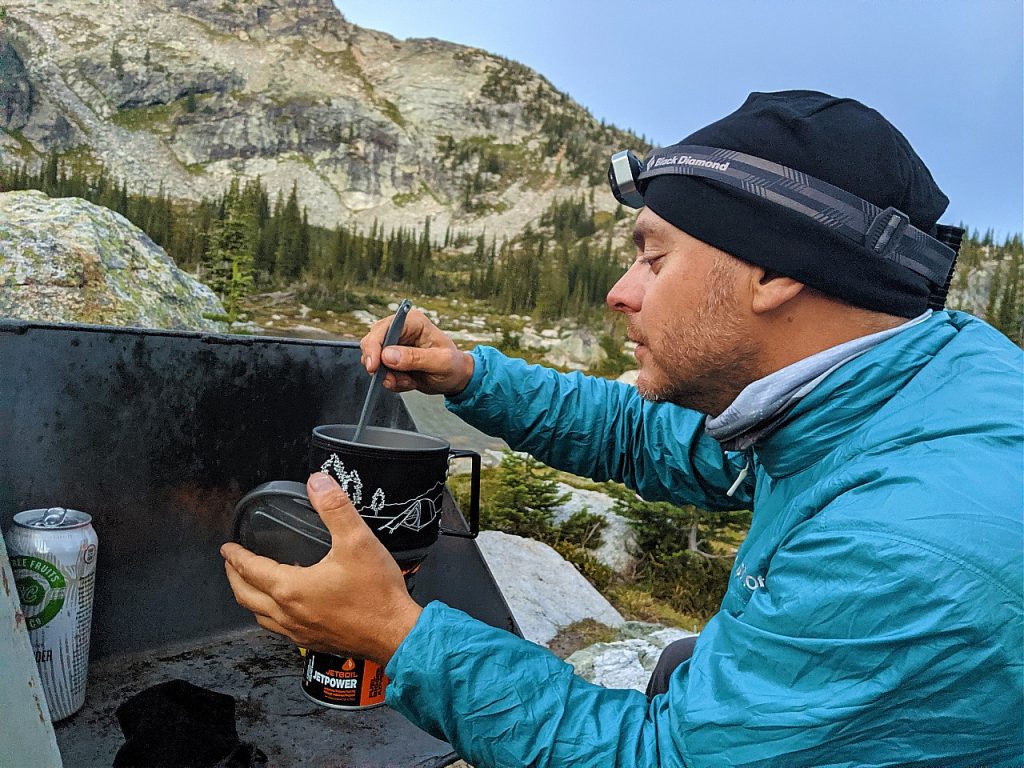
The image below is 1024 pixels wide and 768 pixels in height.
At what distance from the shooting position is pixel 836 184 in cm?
152

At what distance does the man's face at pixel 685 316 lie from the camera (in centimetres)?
165

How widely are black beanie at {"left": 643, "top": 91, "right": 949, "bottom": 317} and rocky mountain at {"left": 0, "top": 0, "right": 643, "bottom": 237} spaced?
8602 centimetres

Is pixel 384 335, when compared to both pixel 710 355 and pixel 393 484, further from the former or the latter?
pixel 710 355

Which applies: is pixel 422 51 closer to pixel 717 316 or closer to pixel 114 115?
pixel 114 115

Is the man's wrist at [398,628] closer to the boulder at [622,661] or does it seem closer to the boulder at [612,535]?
the boulder at [622,661]

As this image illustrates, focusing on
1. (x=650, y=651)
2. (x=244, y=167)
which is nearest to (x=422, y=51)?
(x=244, y=167)

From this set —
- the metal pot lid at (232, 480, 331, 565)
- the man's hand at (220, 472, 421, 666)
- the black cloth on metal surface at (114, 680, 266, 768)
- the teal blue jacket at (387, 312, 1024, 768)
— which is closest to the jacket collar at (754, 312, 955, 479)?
the teal blue jacket at (387, 312, 1024, 768)

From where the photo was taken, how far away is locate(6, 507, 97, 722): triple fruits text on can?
159 cm

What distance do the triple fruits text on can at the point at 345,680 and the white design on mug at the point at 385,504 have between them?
0.19 metres

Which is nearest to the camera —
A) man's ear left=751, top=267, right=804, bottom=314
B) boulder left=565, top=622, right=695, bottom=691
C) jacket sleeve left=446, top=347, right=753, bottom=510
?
man's ear left=751, top=267, right=804, bottom=314

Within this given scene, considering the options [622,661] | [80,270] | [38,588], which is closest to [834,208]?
[38,588]

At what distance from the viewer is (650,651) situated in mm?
3719

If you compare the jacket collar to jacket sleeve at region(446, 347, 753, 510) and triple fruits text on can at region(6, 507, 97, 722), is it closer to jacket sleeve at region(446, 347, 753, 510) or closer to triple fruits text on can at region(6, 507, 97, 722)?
jacket sleeve at region(446, 347, 753, 510)

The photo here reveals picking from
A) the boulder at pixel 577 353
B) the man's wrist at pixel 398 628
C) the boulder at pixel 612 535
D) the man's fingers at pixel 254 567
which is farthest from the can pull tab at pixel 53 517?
the boulder at pixel 577 353
